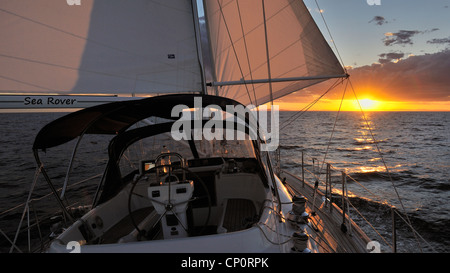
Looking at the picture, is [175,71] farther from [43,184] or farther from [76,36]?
[43,184]

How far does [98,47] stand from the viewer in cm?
674

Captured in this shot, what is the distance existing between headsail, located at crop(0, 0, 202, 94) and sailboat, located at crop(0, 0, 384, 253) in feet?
0.08

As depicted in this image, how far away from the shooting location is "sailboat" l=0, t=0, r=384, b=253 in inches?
137

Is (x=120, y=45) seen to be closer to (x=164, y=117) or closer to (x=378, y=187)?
(x=164, y=117)

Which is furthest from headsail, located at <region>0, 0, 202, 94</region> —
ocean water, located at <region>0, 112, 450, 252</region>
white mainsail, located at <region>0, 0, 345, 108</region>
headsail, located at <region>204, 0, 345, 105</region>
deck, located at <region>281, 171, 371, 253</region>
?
deck, located at <region>281, 171, 371, 253</region>

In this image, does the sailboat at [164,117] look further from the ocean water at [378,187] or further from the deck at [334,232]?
the ocean water at [378,187]

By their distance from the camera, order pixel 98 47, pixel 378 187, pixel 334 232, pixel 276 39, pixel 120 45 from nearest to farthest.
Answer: pixel 334 232 → pixel 98 47 → pixel 120 45 → pixel 276 39 → pixel 378 187

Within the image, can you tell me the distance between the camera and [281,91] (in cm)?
1088

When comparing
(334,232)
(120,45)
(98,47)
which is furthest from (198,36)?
(334,232)

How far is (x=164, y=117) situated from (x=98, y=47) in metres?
3.31

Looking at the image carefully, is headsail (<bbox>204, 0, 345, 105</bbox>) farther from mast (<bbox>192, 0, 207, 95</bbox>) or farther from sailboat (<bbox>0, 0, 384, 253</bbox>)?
mast (<bbox>192, 0, 207, 95</bbox>)
